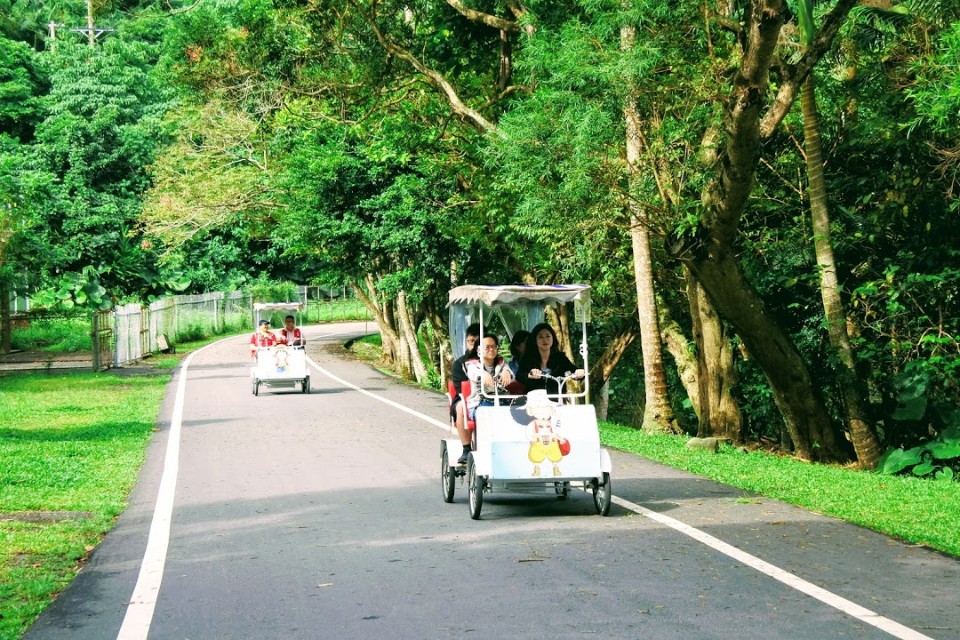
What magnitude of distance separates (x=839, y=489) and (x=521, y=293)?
439 centimetres

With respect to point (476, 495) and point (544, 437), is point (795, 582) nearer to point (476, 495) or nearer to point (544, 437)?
point (544, 437)

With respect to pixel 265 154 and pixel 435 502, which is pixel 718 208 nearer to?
pixel 435 502

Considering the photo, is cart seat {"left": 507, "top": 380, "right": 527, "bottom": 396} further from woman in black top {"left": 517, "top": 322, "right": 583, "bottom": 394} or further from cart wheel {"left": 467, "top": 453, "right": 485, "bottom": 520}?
cart wheel {"left": 467, "top": 453, "right": 485, "bottom": 520}

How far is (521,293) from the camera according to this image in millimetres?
11367

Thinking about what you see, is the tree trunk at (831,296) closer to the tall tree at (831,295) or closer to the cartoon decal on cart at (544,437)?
the tall tree at (831,295)

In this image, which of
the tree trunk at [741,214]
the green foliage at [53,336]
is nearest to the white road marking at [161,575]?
the tree trunk at [741,214]

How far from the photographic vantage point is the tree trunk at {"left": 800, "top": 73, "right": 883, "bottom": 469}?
16.7m

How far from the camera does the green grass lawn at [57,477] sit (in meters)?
8.63

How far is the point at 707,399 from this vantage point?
69.4 feet

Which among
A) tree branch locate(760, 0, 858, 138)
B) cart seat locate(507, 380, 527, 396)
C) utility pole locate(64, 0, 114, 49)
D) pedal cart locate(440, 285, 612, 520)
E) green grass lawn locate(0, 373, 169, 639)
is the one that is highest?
utility pole locate(64, 0, 114, 49)

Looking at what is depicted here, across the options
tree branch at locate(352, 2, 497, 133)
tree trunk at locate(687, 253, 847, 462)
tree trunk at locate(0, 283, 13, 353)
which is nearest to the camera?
tree trunk at locate(687, 253, 847, 462)

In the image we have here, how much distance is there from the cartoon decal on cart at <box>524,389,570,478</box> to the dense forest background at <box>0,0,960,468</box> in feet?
13.2

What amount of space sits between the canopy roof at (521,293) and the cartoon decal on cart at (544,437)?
1174 mm

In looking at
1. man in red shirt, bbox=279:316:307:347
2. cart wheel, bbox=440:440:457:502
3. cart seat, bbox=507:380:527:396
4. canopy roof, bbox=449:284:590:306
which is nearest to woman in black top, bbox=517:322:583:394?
cart seat, bbox=507:380:527:396
